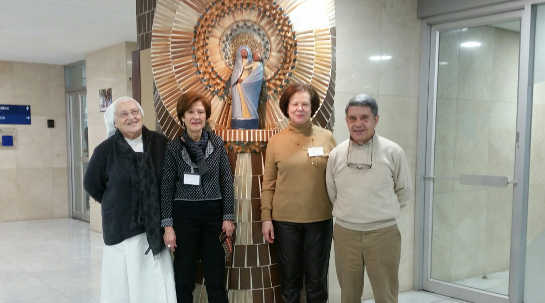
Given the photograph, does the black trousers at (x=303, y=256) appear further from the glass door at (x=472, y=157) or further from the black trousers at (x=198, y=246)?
the glass door at (x=472, y=157)

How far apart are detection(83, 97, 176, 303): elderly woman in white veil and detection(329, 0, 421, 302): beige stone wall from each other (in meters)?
1.43

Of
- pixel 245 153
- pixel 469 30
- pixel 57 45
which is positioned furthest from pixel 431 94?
pixel 57 45

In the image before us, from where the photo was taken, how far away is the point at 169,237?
273cm

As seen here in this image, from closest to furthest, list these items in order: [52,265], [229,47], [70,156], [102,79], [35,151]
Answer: [229,47] < [52,265] < [102,79] < [35,151] < [70,156]

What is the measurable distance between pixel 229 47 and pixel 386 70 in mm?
1352

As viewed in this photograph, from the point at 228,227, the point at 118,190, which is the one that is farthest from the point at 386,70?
the point at 118,190

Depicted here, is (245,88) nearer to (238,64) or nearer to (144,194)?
(238,64)

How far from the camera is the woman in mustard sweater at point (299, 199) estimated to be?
9.26ft

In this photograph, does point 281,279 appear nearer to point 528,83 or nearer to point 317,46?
point 317,46

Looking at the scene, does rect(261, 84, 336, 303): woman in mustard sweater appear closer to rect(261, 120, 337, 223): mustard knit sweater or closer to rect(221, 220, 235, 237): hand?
rect(261, 120, 337, 223): mustard knit sweater

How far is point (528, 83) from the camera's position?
142 inches

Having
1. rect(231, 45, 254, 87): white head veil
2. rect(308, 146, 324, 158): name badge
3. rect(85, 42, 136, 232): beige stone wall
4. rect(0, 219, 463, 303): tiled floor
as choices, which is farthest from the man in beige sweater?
rect(85, 42, 136, 232): beige stone wall

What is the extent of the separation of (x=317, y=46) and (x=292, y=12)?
277 mm

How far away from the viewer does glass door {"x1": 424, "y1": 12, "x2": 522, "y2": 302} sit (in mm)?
3762
